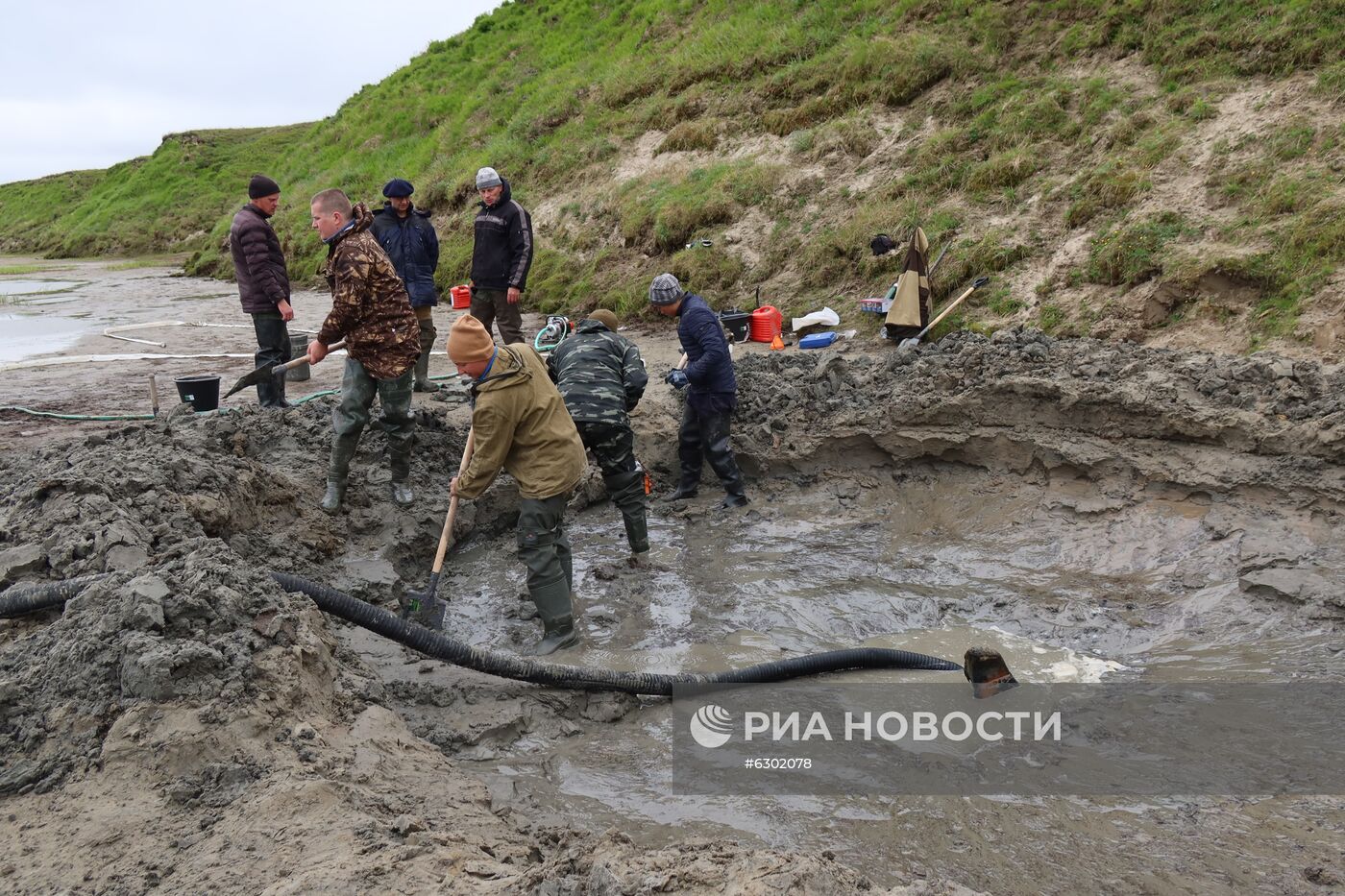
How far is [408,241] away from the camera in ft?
25.5

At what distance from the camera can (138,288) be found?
72.1 ft

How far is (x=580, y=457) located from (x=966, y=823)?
271 cm

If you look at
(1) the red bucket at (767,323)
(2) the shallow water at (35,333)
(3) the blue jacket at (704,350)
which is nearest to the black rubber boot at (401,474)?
(3) the blue jacket at (704,350)

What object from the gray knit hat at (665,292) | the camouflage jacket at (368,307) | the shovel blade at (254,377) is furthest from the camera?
the gray knit hat at (665,292)

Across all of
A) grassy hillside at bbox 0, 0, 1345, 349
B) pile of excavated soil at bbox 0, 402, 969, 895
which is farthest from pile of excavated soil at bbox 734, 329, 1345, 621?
pile of excavated soil at bbox 0, 402, 969, 895

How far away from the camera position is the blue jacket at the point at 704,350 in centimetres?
666

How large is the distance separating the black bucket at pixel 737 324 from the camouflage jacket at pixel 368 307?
4.84m

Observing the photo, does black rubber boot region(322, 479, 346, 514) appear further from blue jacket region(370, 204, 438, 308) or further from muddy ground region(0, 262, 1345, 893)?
blue jacket region(370, 204, 438, 308)

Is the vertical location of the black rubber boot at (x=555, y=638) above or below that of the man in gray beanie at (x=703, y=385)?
below

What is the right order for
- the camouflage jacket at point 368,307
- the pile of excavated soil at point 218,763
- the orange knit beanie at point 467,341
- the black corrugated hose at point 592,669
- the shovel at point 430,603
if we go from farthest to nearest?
the camouflage jacket at point 368,307, the shovel at point 430,603, the orange knit beanie at point 467,341, the black corrugated hose at point 592,669, the pile of excavated soil at point 218,763

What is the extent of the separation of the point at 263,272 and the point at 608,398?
332 cm

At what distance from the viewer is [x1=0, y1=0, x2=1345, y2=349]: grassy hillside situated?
849cm

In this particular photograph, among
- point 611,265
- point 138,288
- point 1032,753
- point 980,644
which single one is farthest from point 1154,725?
point 138,288

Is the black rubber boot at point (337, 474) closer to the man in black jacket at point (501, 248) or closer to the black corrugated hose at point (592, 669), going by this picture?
the black corrugated hose at point (592, 669)
